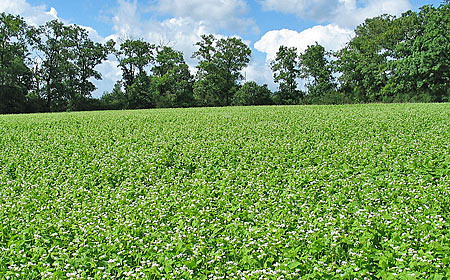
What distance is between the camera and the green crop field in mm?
5383

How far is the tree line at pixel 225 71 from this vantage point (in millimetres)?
47125

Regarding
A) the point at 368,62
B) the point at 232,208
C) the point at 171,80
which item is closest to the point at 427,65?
the point at 368,62

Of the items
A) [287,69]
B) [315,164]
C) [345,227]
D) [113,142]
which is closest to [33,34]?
[287,69]

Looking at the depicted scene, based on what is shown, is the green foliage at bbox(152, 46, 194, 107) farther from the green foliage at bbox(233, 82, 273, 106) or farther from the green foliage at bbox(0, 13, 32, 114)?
the green foliage at bbox(0, 13, 32, 114)

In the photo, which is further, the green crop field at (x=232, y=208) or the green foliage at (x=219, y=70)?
the green foliage at (x=219, y=70)

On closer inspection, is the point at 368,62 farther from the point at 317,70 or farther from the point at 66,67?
the point at 66,67

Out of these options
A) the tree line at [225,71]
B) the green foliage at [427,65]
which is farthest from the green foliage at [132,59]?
the green foliage at [427,65]

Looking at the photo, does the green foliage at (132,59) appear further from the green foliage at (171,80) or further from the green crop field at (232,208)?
the green crop field at (232,208)

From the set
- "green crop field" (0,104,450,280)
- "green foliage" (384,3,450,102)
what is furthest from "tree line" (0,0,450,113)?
"green crop field" (0,104,450,280)

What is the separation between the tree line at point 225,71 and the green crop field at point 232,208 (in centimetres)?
3583

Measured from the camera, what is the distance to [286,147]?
13.8m

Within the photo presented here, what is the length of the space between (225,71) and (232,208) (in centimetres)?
5581

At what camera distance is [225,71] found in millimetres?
62219

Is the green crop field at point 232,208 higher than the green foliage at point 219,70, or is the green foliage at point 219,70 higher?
the green foliage at point 219,70
